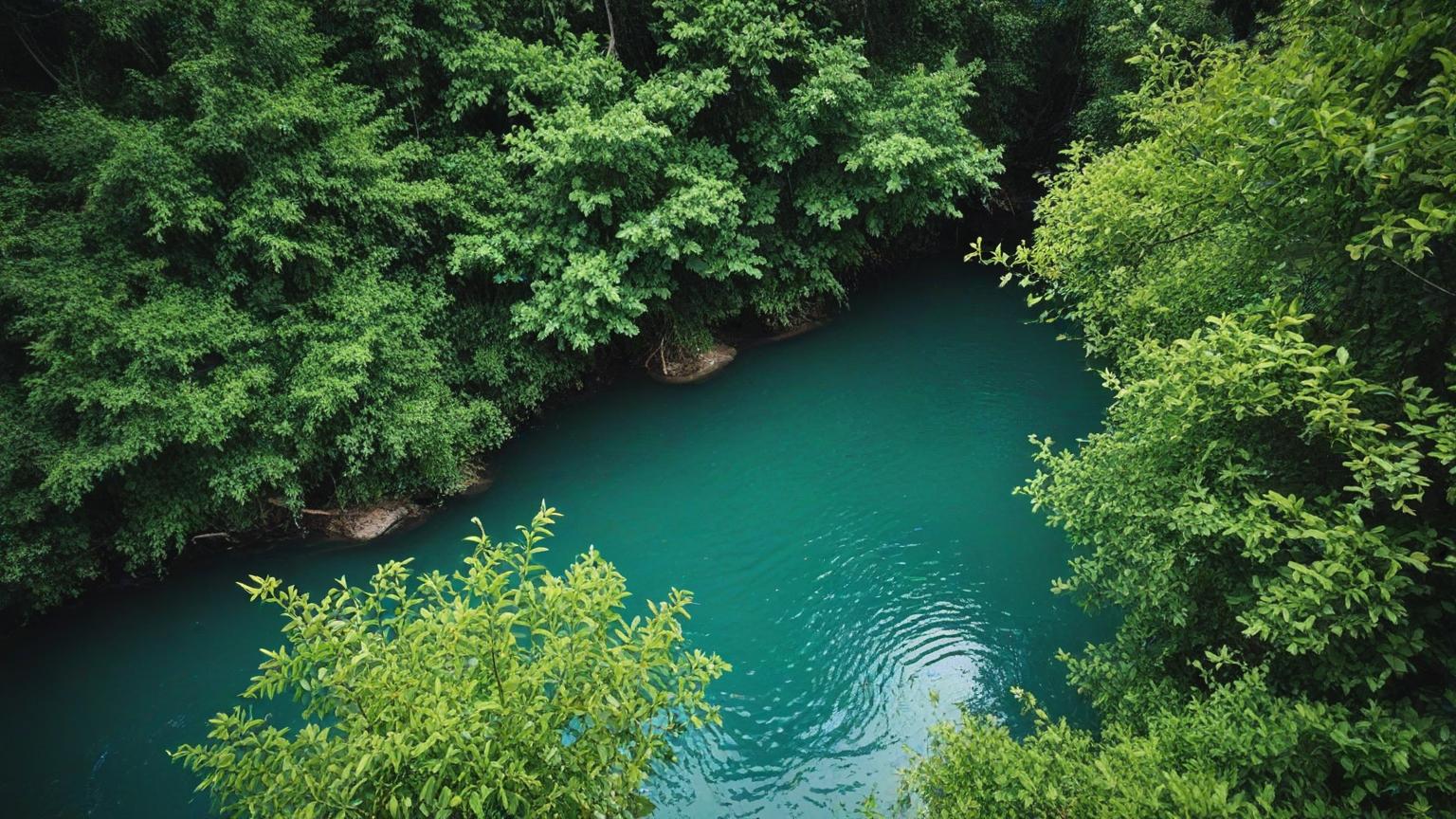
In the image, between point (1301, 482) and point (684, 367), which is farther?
point (684, 367)

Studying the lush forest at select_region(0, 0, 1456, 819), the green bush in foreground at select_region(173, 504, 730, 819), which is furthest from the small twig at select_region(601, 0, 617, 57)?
the green bush in foreground at select_region(173, 504, 730, 819)

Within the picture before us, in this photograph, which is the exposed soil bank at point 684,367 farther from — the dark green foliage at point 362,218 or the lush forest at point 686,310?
the dark green foliage at point 362,218

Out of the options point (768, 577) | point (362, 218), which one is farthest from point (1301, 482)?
point (362, 218)

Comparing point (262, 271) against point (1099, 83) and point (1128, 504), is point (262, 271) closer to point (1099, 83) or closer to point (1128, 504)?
point (1128, 504)

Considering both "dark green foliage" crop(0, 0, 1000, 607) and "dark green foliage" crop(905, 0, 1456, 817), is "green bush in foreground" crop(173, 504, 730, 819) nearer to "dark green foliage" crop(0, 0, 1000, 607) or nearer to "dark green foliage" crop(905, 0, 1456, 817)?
"dark green foliage" crop(905, 0, 1456, 817)

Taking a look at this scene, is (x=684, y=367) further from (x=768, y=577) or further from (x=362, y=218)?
(x=362, y=218)
